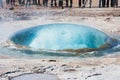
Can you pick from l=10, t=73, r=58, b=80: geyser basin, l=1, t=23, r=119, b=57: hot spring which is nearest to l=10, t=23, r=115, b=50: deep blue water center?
l=1, t=23, r=119, b=57: hot spring

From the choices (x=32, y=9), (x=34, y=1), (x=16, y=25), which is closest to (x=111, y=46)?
(x=16, y=25)

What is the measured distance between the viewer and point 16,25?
66.6ft

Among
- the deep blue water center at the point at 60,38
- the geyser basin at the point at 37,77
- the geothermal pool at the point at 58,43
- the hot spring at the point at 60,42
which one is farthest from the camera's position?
the deep blue water center at the point at 60,38

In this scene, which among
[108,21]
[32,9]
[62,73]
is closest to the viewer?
[62,73]

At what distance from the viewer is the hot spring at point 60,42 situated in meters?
13.8

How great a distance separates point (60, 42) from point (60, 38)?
0.22m

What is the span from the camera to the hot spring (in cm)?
1383

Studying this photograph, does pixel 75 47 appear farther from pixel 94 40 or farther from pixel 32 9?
pixel 32 9

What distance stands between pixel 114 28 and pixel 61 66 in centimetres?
813

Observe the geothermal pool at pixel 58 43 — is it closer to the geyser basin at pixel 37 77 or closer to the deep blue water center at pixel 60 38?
the deep blue water center at pixel 60 38

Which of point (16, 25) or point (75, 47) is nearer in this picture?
point (75, 47)

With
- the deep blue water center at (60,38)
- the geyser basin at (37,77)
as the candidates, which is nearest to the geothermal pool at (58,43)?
the deep blue water center at (60,38)

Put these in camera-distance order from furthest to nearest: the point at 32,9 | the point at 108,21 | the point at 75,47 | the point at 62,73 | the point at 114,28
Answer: the point at 32,9
the point at 108,21
the point at 114,28
the point at 75,47
the point at 62,73

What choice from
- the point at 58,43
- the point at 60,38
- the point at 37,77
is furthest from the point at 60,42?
the point at 37,77
